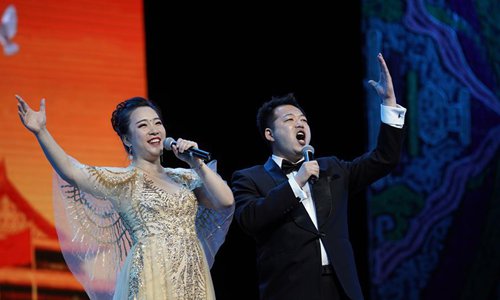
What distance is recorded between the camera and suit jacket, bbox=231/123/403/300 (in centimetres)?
295

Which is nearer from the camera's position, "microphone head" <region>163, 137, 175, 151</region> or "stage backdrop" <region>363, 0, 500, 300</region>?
"microphone head" <region>163, 137, 175, 151</region>

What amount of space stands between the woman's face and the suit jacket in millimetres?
400

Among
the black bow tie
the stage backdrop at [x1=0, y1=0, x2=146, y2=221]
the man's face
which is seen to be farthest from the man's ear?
the stage backdrop at [x1=0, y1=0, x2=146, y2=221]

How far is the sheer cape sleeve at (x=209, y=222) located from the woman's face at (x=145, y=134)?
14cm

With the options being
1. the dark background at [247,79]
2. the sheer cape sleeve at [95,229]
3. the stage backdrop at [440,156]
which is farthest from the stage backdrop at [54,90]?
the stage backdrop at [440,156]

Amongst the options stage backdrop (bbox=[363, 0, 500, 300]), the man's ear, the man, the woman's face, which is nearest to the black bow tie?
the man

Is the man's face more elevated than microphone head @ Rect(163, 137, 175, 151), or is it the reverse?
the man's face

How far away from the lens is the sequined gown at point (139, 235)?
2.80 meters

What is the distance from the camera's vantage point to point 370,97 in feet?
16.9

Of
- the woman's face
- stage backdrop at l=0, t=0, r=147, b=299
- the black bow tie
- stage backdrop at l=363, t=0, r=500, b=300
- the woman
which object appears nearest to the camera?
the woman

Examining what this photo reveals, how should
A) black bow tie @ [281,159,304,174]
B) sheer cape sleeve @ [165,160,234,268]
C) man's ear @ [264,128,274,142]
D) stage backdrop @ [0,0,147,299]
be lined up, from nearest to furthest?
1. sheer cape sleeve @ [165,160,234,268]
2. black bow tie @ [281,159,304,174]
3. man's ear @ [264,128,274,142]
4. stage backdrop @ [0,0,147,299]

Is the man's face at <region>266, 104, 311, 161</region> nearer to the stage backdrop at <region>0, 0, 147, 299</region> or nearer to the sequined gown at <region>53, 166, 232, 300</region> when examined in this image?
the sequined gown at <region>53, 166, 232, 300</region>

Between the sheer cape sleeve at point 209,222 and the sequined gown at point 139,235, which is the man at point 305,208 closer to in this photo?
the sheer cape sleeve at point 209,222

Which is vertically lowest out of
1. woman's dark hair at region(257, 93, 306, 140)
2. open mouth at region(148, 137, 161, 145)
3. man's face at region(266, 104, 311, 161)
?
open mouth at region(148, 137, 161, 145)
